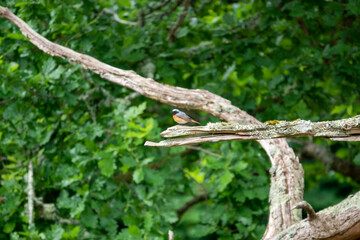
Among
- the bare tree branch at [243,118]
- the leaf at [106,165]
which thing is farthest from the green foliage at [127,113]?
the bare tree branch at [243,118]

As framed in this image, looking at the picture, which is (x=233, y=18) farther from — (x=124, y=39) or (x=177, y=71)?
(x=124, y=39)

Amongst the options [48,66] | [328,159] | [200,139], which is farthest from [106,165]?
[328,159]

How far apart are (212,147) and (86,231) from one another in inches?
43.0

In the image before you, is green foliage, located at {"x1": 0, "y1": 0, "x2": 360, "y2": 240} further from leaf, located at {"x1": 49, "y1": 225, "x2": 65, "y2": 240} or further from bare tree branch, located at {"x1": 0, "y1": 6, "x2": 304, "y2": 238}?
bare tree branch, located at {"x1": 0, "y1": 6, "x2": 304, "y2": 238}

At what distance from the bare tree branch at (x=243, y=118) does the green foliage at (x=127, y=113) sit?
0.54 metres

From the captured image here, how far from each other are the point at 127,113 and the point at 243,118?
100cm

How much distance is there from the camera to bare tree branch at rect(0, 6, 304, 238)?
2176 millimetres

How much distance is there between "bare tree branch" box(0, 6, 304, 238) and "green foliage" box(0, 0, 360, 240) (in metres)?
0.54

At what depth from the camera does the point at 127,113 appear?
319 cm

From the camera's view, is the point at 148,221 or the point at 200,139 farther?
the point at 148,221

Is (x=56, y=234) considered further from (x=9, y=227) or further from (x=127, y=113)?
(x=127, y=113)

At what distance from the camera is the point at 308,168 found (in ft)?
19.5

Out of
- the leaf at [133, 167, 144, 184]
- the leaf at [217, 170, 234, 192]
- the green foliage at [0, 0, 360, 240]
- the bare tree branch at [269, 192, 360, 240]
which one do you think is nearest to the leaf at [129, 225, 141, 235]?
the green foliage at [0, 0, 360, 240]

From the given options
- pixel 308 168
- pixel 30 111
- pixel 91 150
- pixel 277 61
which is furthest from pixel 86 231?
pixel 308 168
